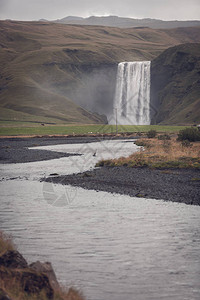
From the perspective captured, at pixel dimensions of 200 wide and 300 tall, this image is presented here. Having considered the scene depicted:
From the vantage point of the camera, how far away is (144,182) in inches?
1145

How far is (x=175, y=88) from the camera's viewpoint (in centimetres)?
17050

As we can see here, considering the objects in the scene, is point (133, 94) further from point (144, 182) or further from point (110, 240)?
point (110, 240)

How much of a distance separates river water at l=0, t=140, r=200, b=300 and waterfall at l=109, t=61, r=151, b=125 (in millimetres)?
145621

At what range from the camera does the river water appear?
11.8 metres

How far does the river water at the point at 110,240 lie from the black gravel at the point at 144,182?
1.55 m

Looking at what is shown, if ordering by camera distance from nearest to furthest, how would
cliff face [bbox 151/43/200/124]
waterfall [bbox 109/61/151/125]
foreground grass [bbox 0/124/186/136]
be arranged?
foreground grass [bbox 0/124/186/136] → cliff face [bbox 151/43/200/124] → waterfall [bbox 109/61/151/125]

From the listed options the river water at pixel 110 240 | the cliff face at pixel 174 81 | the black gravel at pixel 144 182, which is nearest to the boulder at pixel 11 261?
the river water at pixel 110 240

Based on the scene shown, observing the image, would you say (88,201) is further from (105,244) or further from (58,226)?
(105,244)

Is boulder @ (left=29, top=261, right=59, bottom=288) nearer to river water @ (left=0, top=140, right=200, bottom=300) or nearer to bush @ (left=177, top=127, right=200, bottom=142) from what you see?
river water @ (left=0, top=140, right=200, bottom=300)

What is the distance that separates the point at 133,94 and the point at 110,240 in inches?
6286

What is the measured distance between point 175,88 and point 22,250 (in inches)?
6348

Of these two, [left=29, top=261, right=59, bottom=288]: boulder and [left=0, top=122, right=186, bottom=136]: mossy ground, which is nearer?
[left=29, top=261, right=59, bottom=288]: boulder

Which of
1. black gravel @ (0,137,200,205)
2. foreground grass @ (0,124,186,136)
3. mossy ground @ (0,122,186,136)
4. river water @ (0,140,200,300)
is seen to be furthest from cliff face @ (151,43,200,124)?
river water @ (0,140,200,300)

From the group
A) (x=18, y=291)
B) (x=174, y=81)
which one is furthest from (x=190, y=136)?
(x=174, y=81)
